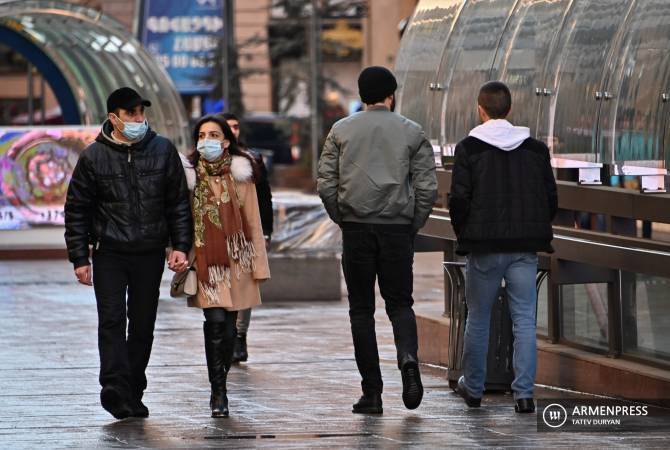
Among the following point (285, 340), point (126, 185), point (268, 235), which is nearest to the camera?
point (126, 185)

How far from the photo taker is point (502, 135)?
9.00 metres

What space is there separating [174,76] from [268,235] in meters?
20.7

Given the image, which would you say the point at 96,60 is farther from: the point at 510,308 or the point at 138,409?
the point at 510,308

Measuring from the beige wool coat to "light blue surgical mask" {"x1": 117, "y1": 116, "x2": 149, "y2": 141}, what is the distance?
365 millimetres

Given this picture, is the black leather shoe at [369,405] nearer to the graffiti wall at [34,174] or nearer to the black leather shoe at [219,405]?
the black leather shoe at [219,405]

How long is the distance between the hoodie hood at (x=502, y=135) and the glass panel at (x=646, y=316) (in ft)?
3.76

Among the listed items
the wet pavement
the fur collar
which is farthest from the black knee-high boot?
the fur collar

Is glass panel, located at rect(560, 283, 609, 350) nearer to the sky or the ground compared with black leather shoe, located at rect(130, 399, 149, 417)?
nearer to the sky

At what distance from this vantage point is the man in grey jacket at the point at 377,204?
8.99 metres

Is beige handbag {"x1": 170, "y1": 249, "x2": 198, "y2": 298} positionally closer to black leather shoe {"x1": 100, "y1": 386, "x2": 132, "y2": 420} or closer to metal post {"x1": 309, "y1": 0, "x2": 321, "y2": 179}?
black leather shoe {"x1": 100, "y1": 386, "x2": 132, "y2": 420}

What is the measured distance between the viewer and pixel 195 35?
31297mm

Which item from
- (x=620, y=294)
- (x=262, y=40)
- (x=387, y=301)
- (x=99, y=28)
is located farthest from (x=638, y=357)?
(x=262, y=40)

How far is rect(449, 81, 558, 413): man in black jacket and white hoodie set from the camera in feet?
29.4

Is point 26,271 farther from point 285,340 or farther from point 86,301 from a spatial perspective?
point 285,340
